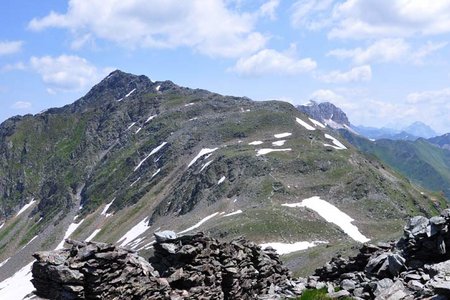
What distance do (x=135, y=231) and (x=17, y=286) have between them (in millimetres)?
34763

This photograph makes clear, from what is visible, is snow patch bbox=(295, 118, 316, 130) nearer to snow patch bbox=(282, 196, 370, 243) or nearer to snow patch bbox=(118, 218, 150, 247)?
snow patch bbox=(118, 218, 150, 247)

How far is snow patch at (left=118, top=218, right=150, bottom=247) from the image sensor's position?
13394 cm

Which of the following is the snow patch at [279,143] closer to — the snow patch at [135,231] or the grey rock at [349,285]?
the snow patch at [135,231]

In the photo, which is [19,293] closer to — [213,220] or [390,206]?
[213,220]

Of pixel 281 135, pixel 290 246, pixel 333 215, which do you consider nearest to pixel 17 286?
pixel 290 246

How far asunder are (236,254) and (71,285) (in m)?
14.7

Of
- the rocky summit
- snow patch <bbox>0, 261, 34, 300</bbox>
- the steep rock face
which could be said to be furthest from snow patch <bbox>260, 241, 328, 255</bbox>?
snow patch <bbox>0, 261, 34, 300</bbox>

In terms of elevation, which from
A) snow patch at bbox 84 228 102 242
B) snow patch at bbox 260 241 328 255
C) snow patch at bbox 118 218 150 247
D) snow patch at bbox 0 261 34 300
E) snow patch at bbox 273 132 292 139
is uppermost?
snow patch at bbox 273 132 292 139

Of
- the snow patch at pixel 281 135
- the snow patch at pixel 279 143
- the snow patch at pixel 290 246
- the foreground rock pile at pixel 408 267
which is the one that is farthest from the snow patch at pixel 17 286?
the foreground rock pile at pixel 408 267

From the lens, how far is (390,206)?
103625mm

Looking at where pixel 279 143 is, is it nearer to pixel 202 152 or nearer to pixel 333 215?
pixel 202 152

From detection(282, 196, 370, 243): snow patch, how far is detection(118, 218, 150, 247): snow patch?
53198mm

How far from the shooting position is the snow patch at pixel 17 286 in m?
114

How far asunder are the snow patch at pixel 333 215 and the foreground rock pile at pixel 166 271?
49.2m
